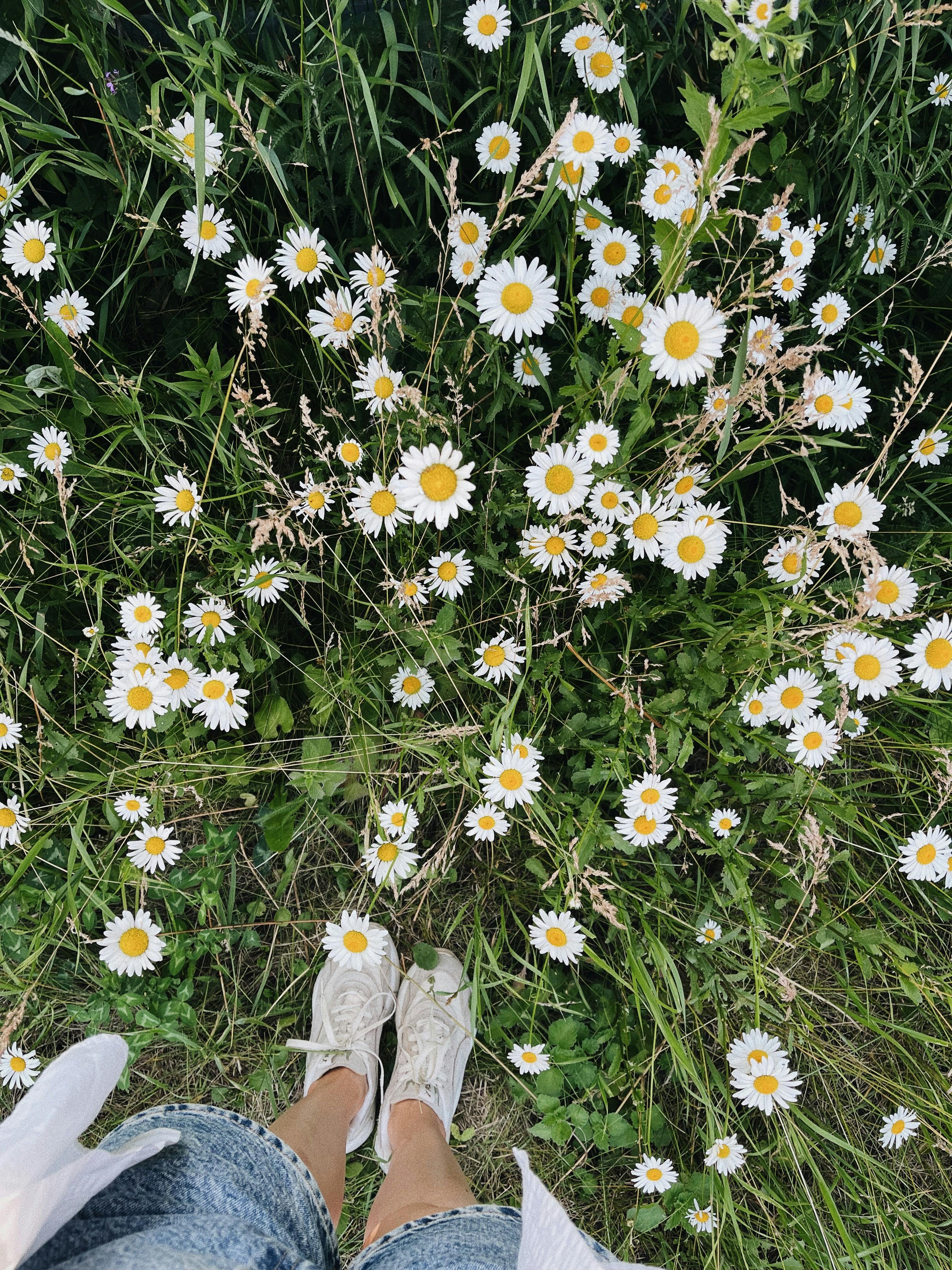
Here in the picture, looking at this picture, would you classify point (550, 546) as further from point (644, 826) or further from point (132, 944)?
point (132, 944)

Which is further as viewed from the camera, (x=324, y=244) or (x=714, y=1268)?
(x=714, y=1268)

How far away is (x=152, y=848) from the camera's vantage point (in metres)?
1.67

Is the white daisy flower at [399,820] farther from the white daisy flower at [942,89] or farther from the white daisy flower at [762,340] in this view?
the white daisy flower at [942,89]

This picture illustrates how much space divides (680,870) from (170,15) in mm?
2025

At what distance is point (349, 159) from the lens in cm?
160

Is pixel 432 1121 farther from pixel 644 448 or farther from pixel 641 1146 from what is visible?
pixel 644 448

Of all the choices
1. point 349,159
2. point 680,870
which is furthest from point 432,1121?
point 349,159

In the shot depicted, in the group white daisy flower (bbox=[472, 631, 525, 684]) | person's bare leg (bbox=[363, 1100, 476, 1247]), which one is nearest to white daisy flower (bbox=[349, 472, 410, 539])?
white daisy flower (bbox=[472, 631, 525, 684])

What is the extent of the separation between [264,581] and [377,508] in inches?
9.8

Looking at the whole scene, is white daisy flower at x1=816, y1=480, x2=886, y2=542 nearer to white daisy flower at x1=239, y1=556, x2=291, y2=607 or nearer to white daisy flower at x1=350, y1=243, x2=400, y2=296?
white daisy flower at x1=350, y1=243, x2=400, y2=296

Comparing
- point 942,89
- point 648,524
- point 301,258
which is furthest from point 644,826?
point 942,89

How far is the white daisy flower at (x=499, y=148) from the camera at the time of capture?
148 cm

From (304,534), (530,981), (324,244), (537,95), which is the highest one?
(537,95)

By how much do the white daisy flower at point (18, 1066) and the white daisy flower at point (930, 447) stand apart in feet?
4.96
